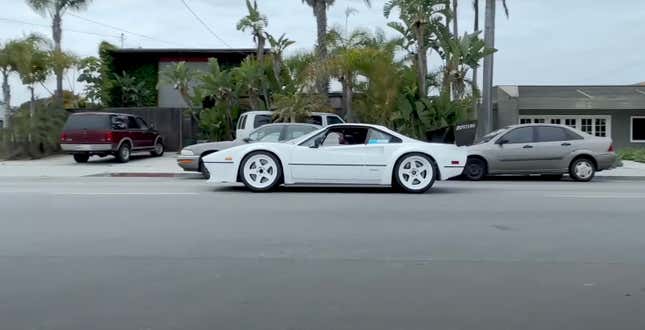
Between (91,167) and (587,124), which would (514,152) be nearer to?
(91,167)

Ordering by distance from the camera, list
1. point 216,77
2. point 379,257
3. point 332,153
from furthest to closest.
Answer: point 216,77, point 332,153, point 379,257

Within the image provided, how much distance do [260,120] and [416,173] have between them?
901 centimetres

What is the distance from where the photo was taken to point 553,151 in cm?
1565

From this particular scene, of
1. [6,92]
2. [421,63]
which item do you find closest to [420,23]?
[421,63]

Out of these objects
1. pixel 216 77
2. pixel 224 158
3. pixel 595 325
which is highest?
pixel 216 77

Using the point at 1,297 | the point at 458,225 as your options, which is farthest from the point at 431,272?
the point at 1,297

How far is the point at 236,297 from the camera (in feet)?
18.1

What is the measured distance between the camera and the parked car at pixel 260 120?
65.9 feet

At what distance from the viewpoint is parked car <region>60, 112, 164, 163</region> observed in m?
21.0

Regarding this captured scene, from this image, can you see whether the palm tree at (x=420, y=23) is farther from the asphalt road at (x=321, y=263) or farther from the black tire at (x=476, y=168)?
the asphalt road at (x=321, y=263)

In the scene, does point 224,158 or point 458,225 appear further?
point 224,158

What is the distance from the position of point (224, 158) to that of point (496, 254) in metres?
6.30

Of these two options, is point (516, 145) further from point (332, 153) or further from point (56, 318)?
point (56, 318)

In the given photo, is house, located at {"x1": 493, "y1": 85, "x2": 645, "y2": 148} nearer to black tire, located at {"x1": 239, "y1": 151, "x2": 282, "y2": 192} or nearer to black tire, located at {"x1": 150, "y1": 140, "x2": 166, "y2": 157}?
black tire, located at {"x1": 150, "y1": 140, "x2": 166, "y2": 157}
